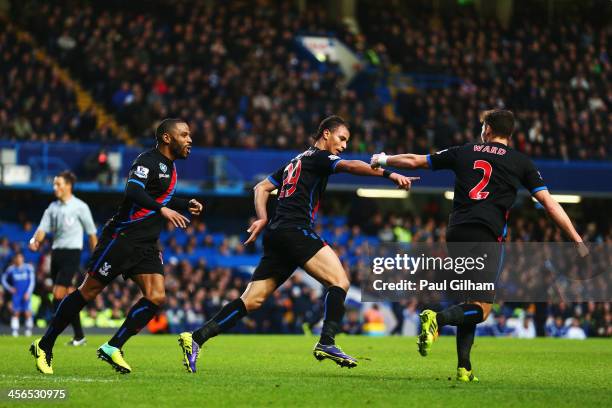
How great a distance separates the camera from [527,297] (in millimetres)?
26406

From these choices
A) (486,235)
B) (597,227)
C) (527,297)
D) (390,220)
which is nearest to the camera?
(486,235)

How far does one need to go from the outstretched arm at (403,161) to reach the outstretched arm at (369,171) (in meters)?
0.07

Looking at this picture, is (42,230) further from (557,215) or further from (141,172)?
(557,215)

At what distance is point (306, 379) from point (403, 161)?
1.96 metres

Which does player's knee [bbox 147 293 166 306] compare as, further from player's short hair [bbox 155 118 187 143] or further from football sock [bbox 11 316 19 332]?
football sock [bbox 11 316 19 332]

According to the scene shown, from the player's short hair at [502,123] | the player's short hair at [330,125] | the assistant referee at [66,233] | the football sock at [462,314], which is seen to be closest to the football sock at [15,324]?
the assistant referee at [66,233]

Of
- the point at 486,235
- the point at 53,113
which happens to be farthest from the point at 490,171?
the point at 53,113

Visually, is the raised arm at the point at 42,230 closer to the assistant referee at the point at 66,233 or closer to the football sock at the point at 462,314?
the assistant referee at the point at 66,233

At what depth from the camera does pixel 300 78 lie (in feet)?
112

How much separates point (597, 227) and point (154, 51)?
1423 cm

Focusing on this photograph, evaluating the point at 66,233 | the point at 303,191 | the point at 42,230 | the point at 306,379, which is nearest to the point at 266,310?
the point at 66,233

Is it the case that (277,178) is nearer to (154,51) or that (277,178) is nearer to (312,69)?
(154,51)

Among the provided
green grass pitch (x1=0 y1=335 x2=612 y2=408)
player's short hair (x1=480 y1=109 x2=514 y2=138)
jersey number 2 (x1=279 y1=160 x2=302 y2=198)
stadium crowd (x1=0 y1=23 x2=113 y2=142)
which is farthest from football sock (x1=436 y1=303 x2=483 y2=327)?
stadium crowd (x1=0 y1=23 x2=113 y2=142)

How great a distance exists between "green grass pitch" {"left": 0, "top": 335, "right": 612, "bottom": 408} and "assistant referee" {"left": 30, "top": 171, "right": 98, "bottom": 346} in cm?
96
